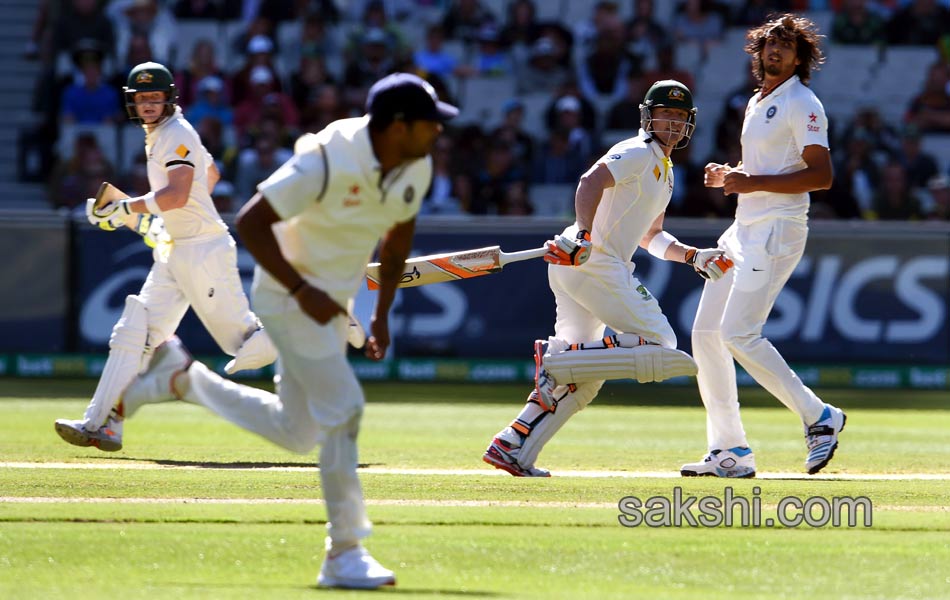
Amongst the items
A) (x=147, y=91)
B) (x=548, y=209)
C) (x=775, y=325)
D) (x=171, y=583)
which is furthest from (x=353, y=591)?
(x=548, y=209)

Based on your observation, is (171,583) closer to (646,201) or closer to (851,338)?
(646,201)

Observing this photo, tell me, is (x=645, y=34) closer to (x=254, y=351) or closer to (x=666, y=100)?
(x=666, y=100)

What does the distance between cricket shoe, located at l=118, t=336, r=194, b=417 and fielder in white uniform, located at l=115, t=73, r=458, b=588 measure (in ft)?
2.22

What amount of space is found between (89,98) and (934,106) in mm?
10965

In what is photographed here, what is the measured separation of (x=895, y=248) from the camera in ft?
53.2

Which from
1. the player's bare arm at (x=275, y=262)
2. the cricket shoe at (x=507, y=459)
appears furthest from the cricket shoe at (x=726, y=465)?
the player's bare arm at (x=275, y=262)

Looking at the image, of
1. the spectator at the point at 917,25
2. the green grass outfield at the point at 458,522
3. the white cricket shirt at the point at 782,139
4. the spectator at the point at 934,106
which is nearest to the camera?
the green grass outfield at the point at 458,522

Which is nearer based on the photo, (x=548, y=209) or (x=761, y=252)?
(x=761, y=252)

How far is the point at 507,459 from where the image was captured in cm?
836

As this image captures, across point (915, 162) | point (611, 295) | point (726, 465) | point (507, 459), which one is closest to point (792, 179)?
point (611, 295)

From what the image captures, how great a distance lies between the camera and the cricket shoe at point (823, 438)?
8.33 m

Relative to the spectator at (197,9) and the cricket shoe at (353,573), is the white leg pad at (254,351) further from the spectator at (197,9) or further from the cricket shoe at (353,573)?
the spectator at (197,9)

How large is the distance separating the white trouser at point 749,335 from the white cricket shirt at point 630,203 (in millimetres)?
572

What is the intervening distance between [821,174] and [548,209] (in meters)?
10.6
